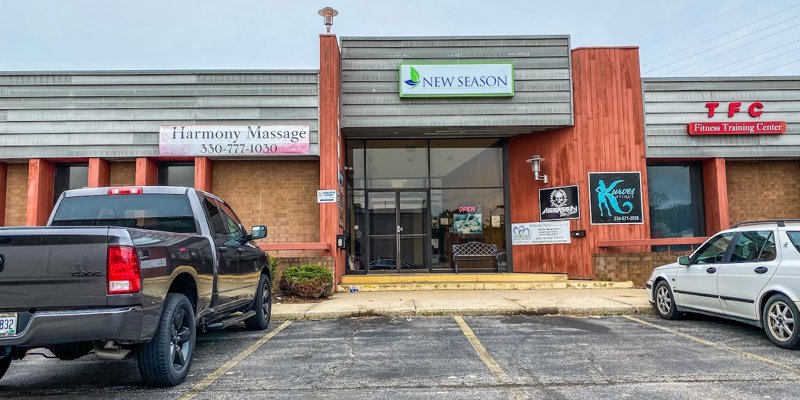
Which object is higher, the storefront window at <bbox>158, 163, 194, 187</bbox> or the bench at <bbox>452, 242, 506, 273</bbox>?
the storefront window at <bbox>158, 163, 194, 187</bbox>

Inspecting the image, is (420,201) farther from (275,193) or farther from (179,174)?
(179,174)

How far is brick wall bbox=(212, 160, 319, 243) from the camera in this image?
13414 millimetres

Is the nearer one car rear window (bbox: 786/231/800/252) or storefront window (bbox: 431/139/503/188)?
car rear window (bbox: 786/231/800/252)

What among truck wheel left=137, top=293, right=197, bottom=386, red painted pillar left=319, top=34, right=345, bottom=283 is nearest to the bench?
red painted pillar left=319, top=34, right=345, bottom=283

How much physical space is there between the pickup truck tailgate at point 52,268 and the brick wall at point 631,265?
11.1 metres

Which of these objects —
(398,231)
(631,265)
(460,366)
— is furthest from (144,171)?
(631,265)

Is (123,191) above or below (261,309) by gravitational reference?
above

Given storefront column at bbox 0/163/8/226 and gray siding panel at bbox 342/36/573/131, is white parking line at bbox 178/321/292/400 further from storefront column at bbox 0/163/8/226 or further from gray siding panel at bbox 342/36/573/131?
storefront column at bbox 0/163/8/226

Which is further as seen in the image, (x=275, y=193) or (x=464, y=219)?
(x=464, y=219)

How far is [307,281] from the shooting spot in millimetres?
10391

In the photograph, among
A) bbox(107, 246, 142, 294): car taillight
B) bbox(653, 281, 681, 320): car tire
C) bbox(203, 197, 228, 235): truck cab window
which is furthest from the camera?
bbox(653, 281, 681, 320): car tire

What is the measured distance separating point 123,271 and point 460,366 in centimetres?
320

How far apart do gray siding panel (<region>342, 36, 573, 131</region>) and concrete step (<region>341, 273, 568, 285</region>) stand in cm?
371

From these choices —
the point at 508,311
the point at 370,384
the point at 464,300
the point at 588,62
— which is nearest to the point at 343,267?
the point at 464,300
